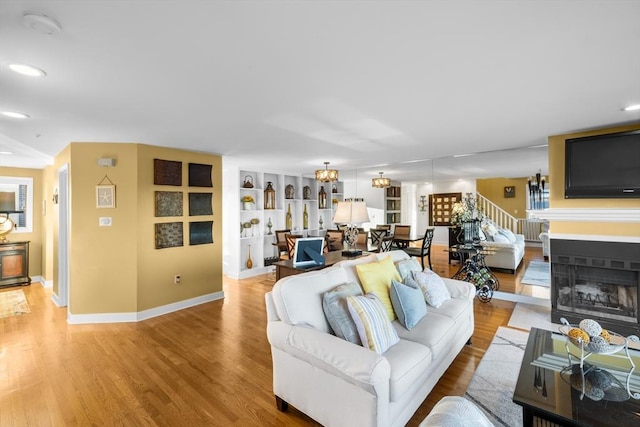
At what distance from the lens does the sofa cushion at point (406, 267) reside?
9.99ft

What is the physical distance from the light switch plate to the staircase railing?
216 inches

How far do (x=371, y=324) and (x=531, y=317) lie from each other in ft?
10.4

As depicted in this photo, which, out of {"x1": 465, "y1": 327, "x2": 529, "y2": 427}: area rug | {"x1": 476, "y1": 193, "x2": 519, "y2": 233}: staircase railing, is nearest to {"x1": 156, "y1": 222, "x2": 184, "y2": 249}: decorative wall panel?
{"x1": 465, "y1": 327, "x2": 529, "y2": 427}: area rug

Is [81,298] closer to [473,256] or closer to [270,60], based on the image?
[270,60]

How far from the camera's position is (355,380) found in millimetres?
1681

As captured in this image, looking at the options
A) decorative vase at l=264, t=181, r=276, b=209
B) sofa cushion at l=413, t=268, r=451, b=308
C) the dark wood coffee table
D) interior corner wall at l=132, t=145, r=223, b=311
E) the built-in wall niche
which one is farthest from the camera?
decorative vase at l=264, t=181, r=276, b=209

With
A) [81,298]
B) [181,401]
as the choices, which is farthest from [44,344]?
[181,401]

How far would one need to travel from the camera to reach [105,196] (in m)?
3.97

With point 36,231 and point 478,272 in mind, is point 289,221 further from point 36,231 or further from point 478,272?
point 36,231

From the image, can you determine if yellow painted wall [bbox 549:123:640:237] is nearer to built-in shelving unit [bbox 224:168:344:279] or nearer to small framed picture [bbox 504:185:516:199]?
small framed picture [bbox 504:185:516:199]

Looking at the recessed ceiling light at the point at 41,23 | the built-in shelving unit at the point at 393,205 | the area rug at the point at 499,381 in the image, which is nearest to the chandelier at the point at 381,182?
the built-in shelving unit at the point at 393,205

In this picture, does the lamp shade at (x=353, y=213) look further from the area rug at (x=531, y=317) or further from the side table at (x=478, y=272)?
the area rug at (x=531, y=317)

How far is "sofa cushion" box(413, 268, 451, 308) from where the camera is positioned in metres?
2.88

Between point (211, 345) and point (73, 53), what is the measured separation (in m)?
2.80
